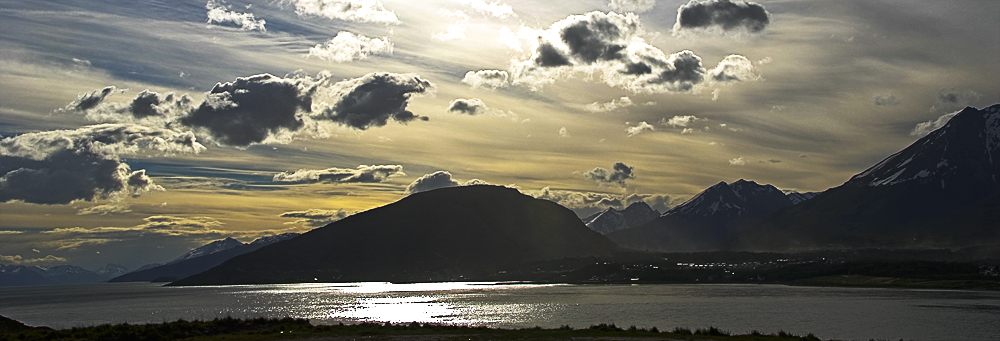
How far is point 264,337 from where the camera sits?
3263 inches

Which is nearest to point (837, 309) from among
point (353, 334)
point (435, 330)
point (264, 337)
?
point (435, 330)

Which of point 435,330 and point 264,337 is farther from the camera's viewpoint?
point 435,330

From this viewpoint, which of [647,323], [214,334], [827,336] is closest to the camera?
[214,334]

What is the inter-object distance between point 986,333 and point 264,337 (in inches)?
3735

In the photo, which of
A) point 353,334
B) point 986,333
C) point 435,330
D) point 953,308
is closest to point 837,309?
point 953,308

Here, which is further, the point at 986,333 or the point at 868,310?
the point at 868,310

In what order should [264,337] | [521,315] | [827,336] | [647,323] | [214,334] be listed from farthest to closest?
[521,315]
[647,323]
[827,336]
[214,334]
[264,337]

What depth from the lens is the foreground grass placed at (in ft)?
266

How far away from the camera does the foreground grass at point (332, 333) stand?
81.1m

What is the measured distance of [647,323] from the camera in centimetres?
11925

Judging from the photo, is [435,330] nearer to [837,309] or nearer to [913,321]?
[913,321]

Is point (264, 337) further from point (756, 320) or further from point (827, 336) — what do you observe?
point (756, 320)

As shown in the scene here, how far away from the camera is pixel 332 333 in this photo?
88250mm

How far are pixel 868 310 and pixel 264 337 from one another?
126m
